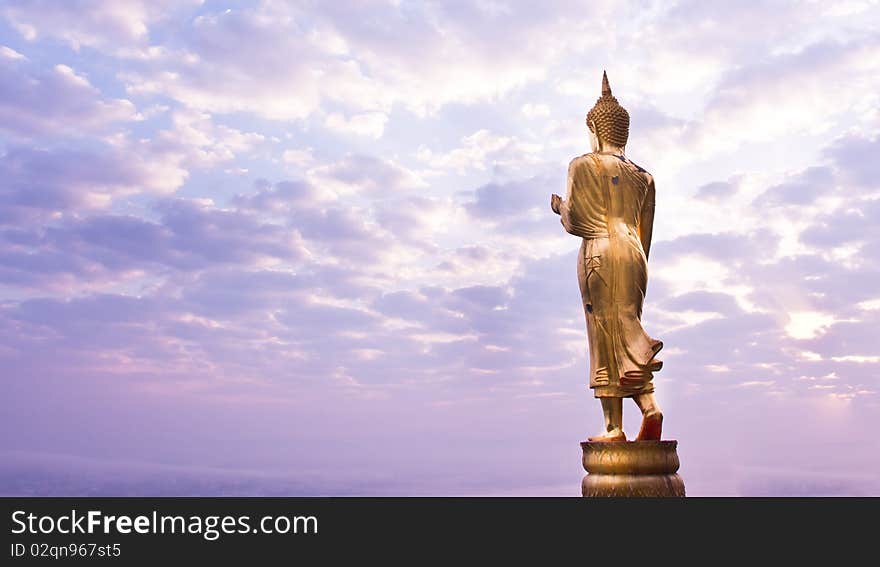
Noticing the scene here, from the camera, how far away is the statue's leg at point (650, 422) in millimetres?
11633

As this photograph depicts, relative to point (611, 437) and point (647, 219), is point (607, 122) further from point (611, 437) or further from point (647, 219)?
point (611, 437)

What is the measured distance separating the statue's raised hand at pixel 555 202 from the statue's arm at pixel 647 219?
1.12m

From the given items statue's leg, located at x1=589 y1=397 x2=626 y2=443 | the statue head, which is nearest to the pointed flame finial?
the statue head

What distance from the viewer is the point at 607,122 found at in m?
12.6

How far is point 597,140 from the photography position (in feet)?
41.6

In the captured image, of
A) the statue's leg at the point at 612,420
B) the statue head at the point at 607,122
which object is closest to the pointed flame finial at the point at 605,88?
the statue head at the point at 607,122

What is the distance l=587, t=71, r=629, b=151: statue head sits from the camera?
12641mm

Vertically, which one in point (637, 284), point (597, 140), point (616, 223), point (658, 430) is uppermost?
point (597, 140)

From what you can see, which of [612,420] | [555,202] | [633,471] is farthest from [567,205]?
[633,471]

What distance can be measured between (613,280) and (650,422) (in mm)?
1765
